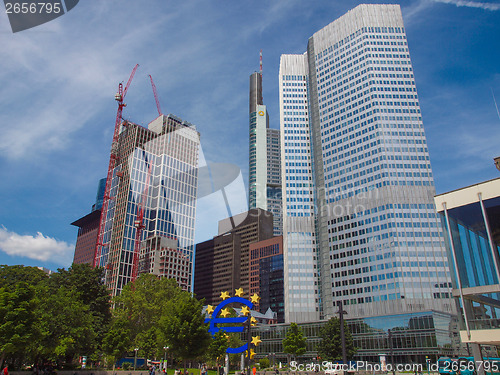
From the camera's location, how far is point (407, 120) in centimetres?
13200

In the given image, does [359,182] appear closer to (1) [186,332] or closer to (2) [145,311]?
(2) [145,311]

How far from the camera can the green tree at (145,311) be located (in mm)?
73500

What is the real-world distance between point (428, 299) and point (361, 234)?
27252 millimetres

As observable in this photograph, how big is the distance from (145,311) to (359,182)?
81808 mm

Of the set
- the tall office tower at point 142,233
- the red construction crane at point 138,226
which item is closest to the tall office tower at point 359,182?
the tall office tower at point 142,233

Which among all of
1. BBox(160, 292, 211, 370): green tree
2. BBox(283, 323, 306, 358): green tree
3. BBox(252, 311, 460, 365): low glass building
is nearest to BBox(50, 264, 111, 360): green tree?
BBox(160, 292, 211, 370): green tree

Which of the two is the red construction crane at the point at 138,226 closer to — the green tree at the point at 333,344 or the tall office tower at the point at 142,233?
the tall office tower at the point at 142,233

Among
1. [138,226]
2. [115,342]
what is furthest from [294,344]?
[138,226]

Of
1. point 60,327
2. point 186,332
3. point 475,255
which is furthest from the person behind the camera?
point 186,332

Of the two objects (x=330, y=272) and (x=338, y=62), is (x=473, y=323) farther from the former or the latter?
(x=338, y=62)

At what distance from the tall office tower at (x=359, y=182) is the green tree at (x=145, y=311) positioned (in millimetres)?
63759

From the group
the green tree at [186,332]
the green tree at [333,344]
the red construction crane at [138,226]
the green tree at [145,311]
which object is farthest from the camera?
the red construction crane at [138,226]

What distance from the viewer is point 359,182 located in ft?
428

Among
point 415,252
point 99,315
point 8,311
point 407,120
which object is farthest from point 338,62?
point 8,311
